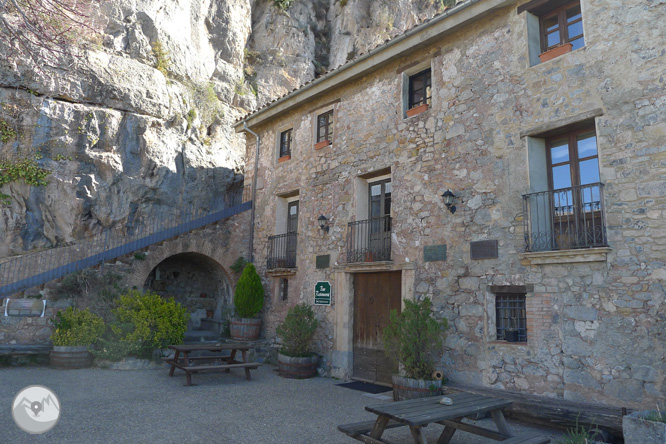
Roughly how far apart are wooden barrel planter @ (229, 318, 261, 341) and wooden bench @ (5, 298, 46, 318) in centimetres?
390

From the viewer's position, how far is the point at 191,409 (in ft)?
20.3

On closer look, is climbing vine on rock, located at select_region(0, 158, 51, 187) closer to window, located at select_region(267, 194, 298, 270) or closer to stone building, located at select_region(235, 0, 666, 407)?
window, located at select_region(267, 194, 298, 270)

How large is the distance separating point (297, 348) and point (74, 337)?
4.35m

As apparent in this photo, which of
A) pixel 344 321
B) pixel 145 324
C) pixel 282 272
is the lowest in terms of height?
pixel 145 324

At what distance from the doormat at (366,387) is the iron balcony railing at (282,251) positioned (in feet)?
10.6

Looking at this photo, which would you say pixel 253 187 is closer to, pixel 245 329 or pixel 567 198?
pixel 245 329

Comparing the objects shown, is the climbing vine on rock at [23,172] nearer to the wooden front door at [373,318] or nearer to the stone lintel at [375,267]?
the stone lintel at [375,267]

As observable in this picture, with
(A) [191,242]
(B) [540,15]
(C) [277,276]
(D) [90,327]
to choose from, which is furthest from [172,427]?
(B) [540,15]

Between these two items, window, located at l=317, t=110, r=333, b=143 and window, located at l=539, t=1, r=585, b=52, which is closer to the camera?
window, located at l=539, t=1, r=585, b=52

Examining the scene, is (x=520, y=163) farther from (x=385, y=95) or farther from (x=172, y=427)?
(x=172, y=427)

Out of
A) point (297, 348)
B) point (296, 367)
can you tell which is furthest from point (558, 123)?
point (296, 367)

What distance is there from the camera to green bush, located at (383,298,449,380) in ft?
22.4

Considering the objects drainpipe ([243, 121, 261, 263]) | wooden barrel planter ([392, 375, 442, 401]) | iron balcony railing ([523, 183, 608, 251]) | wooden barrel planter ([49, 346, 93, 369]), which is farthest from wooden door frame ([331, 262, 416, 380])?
wooden barrel planter ([49, 346, 93, 369])

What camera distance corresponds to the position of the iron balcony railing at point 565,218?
600 cm
